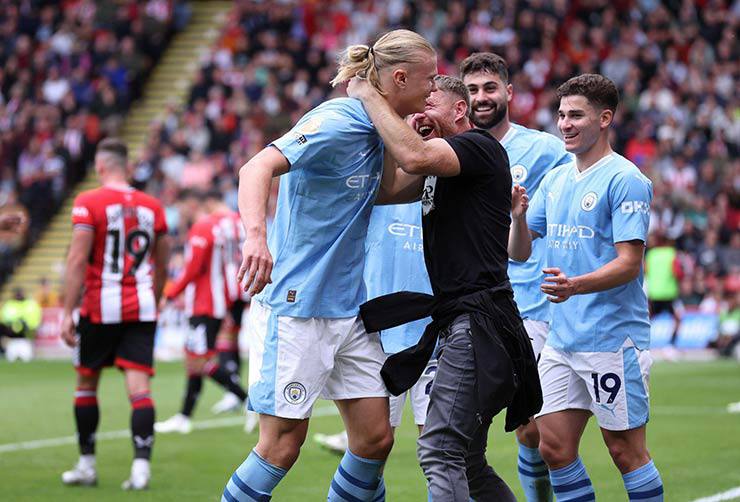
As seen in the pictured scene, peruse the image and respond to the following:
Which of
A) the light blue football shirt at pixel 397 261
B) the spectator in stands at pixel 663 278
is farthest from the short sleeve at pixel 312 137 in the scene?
the spectator in stands at pixel 663 278

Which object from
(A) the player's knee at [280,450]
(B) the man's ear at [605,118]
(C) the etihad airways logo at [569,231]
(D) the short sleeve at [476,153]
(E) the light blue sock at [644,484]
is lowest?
(E) the light blue sock at [644,484]

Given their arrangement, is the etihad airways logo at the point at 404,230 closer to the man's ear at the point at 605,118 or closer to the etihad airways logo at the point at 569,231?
the etihad airways logo at the point at 569,231

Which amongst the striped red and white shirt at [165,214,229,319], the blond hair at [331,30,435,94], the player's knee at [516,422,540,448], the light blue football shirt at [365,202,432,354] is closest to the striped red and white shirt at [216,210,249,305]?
the striped red and white shirt at [165,214,229,319]

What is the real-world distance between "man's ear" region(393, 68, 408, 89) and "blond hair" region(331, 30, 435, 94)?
0.12 feet

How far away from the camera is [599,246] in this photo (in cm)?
650

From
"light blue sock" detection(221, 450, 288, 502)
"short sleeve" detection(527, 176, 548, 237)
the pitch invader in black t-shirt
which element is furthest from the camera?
"short sleeve" detection(527, 176, 548, 237)

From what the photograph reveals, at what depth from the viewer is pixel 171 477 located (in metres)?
9.38

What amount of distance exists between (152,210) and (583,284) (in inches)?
171

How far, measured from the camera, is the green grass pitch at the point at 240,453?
Answer: 8664mm

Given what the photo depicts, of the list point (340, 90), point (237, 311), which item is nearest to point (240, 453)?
point (237, 311)

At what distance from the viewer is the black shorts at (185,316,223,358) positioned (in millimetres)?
12625

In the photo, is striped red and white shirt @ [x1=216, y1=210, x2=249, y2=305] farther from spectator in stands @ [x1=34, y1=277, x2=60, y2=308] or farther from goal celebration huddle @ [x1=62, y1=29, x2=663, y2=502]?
spectator in stands @ [x1=34, y1=277, x2=60, y2=308]

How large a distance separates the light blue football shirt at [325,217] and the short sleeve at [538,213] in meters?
1.39

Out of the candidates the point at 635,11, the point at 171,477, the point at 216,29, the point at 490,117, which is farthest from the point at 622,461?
the point at 216,29
